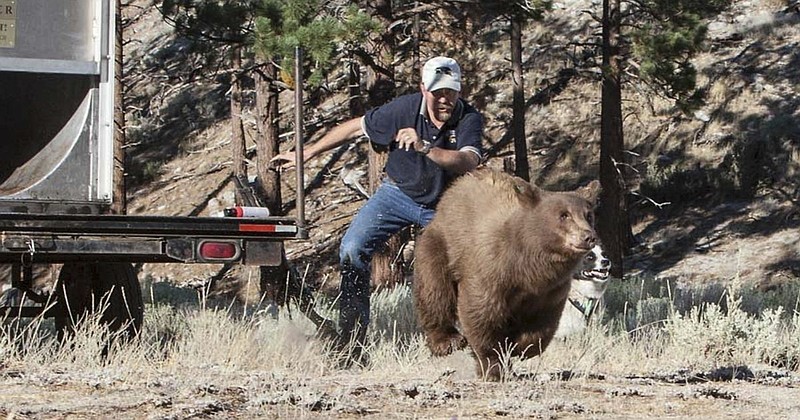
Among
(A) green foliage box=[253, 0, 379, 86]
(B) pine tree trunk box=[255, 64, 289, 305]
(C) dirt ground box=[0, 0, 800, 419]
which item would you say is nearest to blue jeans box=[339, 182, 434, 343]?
(C) dirt ground box=[0, 0, 800, 419]

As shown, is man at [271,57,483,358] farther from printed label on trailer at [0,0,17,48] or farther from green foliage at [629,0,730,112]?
green foliage at [629,0,730,112]

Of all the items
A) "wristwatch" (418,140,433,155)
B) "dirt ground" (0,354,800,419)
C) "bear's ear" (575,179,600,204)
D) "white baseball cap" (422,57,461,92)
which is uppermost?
"white baseball cap" (422,57,461,92)

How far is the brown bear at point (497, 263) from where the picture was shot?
721cm

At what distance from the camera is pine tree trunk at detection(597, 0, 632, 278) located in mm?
19656

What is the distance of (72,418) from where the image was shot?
19.3 ft

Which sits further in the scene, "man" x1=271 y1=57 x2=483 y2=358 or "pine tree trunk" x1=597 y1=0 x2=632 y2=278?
"pine tree trunk" x1=597 y1=0 x2=632 y2=278

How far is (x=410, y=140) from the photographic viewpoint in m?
7.87

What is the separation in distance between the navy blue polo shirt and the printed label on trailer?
2.23 meters

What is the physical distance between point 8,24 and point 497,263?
3.32 m

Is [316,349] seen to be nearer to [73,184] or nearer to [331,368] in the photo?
[331,368]

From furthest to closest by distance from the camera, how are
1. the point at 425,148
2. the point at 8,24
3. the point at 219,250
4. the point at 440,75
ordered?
1. the point at 440,75
2. the point at 8,24
3. the point at 425,148
4. the point at 219,250

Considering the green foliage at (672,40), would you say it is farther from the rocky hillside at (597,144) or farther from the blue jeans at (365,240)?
the blue jeans at (365,240)

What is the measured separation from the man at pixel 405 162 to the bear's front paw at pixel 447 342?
2.54 feet

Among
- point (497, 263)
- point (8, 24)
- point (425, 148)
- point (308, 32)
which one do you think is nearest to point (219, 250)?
point (425, 148)
